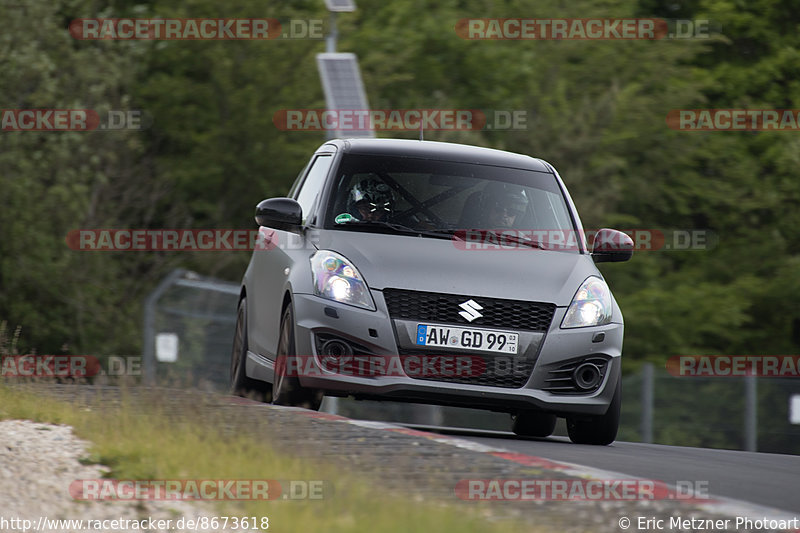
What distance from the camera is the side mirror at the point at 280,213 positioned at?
10.4 meters

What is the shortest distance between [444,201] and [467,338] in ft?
4.65

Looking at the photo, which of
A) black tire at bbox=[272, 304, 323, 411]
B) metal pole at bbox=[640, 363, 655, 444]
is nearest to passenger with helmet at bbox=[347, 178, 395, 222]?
black tire at bbox=[272, 304, 323, 411]

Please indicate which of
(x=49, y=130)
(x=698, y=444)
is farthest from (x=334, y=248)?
(x=49, y=130)

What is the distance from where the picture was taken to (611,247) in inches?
427

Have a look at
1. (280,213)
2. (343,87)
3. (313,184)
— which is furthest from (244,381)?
(343,87)

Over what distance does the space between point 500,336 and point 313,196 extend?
6.74ft

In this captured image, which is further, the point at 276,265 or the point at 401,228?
the point at 276,265

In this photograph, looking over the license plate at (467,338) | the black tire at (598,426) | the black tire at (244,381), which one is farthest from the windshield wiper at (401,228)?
the black tire at (244,381)

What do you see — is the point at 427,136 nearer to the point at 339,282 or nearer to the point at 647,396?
the point at 647,396

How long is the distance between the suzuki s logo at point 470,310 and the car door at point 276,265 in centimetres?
111

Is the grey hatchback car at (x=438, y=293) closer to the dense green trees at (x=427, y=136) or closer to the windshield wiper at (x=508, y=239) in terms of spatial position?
the windshield wiper at (x=508, y=239)

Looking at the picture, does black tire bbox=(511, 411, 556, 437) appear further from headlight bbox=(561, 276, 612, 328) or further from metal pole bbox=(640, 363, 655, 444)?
metal pole bbox=(640, 363, 655, 444)

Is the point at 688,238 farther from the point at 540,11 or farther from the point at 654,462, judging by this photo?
the point at 654,462

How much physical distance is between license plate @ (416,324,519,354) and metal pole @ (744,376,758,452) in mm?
14397
